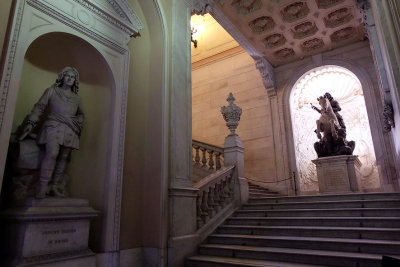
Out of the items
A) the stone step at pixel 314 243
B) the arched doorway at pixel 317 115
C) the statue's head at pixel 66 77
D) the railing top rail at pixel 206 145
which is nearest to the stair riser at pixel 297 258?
the stone step at pixel 314 243

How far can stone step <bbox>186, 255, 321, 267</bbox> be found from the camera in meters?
3.66

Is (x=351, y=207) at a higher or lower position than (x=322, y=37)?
lower

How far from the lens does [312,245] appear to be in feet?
13.1

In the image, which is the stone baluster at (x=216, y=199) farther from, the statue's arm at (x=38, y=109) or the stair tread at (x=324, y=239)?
the statue's arm at (x=38, y=109)

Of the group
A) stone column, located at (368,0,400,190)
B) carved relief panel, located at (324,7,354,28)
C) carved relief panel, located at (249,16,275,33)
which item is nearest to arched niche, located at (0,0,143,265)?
stone column, located at (368,0,400,190)

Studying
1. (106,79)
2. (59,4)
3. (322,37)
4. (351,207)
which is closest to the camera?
(59,4)

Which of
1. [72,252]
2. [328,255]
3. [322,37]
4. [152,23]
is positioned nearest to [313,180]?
[322,37]

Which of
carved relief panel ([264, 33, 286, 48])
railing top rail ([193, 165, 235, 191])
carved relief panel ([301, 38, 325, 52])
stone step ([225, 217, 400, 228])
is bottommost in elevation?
stone step ([225, 217, 400, 228])

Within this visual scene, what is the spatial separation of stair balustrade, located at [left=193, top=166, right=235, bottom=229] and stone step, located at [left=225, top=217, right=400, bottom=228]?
402 millimetres

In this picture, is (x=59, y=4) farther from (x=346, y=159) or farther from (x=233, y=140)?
(x=346, y=159)

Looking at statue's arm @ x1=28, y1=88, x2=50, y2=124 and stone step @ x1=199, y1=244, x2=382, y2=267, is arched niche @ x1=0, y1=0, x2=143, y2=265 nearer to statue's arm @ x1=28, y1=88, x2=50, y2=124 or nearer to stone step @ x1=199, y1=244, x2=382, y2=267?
statue's arm @ x1=28, y1=88, x2=50, y2=124

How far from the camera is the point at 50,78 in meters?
4.23

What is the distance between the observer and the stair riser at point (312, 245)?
3.53m

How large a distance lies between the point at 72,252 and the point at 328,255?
309 centimetres
